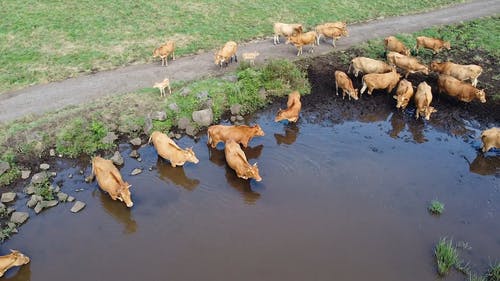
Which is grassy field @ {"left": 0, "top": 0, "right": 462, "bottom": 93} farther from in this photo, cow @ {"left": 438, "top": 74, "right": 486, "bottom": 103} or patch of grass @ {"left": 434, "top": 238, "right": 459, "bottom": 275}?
patch of grass @ {"left": 434, "top": 238, "right": 459, "bottom": 275}

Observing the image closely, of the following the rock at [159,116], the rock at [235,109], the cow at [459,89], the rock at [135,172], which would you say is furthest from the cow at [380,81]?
the rock at [135,172]

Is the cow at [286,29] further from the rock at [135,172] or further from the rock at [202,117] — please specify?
the rock at [135,172]

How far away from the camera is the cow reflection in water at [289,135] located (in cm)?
1373

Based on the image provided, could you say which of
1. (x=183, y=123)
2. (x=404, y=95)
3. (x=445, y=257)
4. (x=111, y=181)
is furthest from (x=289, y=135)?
(x=445, y=257)

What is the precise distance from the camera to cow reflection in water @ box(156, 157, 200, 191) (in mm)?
11773

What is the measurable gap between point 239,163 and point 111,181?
3169mm

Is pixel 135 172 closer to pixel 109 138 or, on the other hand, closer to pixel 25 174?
pixel 109 138

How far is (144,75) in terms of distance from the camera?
1697 centimetres

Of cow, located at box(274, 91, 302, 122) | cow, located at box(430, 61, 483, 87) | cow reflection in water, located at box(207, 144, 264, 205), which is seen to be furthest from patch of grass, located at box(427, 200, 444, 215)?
cow, located at box(430, 61, 483, 87)

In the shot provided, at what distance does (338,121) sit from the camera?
14789 mm

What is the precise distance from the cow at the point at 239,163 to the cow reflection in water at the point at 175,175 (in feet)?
3.39

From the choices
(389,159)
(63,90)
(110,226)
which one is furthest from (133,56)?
(389,159)

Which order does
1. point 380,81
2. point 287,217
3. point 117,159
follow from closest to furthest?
1. point 287,217
2. point 117,159
3. point 380,81

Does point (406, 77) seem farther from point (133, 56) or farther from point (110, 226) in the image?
point (110, 226)
